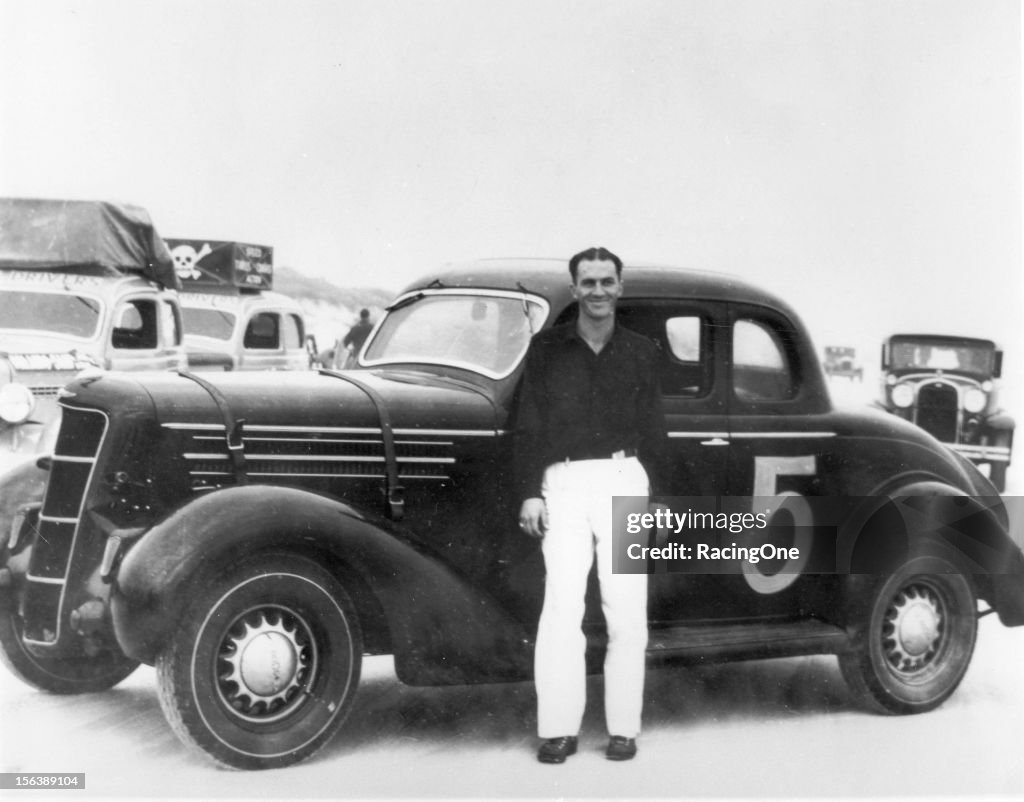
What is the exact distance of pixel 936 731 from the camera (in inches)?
189

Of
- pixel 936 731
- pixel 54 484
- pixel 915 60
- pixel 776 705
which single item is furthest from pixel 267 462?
pixel 915 60

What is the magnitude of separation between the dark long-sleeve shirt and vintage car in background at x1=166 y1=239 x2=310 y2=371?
4.18 feet

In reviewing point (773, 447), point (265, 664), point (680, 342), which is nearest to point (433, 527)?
point (265, 664)

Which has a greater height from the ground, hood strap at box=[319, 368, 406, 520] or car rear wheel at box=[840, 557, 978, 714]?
hood strap at box=[319, 368, 406, 520]

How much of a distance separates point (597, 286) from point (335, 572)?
1.38 metres

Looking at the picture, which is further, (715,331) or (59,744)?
(715,331)

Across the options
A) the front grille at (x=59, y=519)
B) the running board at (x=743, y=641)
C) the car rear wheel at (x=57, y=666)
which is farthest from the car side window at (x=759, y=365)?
the car rear wheel at (x=57, y=666)

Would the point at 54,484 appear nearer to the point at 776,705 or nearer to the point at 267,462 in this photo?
the point at 267,462

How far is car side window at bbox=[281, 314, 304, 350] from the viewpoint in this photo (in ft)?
17.4

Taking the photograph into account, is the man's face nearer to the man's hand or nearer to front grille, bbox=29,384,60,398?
the man's hand

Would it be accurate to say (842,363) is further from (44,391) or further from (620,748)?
(44,391)

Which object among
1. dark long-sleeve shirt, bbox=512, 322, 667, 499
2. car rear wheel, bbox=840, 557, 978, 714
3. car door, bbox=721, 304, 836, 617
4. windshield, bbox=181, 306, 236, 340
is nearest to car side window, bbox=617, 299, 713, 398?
car door, bbox=721, 304, 836, 617

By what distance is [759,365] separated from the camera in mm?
4895

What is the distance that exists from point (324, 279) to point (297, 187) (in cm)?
40
